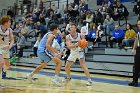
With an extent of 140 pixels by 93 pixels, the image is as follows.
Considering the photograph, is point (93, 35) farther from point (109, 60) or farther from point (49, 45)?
point (49, 45)

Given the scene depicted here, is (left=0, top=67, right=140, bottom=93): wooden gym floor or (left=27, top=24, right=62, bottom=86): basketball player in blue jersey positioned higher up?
(left=27, top=24, right=62, bottom=86): basketball player in blue jersey

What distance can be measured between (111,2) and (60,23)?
13.2 feet

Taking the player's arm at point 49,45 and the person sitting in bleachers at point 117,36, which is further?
the person sitting in bleachers at point 117,36

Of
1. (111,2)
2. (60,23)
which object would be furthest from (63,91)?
(60,23)

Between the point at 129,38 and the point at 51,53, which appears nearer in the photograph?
the point at 51,53


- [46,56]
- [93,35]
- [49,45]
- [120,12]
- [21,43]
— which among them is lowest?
[21,43]

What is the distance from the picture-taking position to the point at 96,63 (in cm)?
1371

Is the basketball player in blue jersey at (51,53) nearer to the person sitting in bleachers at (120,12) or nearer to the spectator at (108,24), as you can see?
the spectator at (108,24)

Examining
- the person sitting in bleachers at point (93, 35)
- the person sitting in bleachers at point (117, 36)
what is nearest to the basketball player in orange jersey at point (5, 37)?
the person sitting in bleachers at point (117, 36)

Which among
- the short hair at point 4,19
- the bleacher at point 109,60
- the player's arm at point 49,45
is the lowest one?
the bleacher at point 109,60

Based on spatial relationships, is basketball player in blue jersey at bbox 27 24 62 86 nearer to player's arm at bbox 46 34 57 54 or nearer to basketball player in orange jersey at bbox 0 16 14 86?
player's arm at bbox 46 34 57 54

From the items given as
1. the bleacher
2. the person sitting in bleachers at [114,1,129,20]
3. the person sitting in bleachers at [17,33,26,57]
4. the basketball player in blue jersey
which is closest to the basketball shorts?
the basketball player in blue jersey

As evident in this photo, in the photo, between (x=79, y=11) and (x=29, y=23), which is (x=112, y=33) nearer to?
(x=79, y=11)

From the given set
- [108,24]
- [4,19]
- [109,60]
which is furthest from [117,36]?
[4,19]
